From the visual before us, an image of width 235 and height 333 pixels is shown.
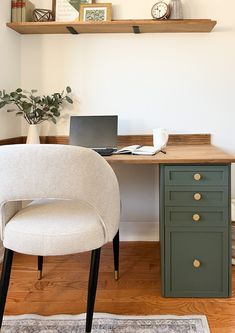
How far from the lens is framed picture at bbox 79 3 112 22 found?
7.47 feet

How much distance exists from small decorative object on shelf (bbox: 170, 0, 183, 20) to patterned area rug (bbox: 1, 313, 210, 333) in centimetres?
183

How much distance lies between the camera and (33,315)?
1.58 meters

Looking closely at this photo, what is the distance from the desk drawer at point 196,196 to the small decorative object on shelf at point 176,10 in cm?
122

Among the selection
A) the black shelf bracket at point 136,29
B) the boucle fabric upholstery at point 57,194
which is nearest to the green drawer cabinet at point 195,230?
the boucle fabric upholstery at point 57,194

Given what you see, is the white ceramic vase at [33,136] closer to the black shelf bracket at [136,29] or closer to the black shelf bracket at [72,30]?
the black shelf bracket at [72,30]

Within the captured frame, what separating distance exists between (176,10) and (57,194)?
1.63m

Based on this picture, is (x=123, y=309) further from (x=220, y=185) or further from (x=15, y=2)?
(x=15, y=2)

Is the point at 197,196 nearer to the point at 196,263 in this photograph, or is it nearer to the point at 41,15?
the point at 196,263

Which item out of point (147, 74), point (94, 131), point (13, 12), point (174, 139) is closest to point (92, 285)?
point (94, 131)

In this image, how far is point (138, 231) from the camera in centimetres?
254

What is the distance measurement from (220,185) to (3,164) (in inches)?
41.8

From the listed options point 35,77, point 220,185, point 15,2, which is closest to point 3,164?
point 220,185

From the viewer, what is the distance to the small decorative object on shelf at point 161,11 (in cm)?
220

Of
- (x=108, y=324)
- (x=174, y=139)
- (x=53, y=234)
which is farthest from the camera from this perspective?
Result: (x=174, y=139)
